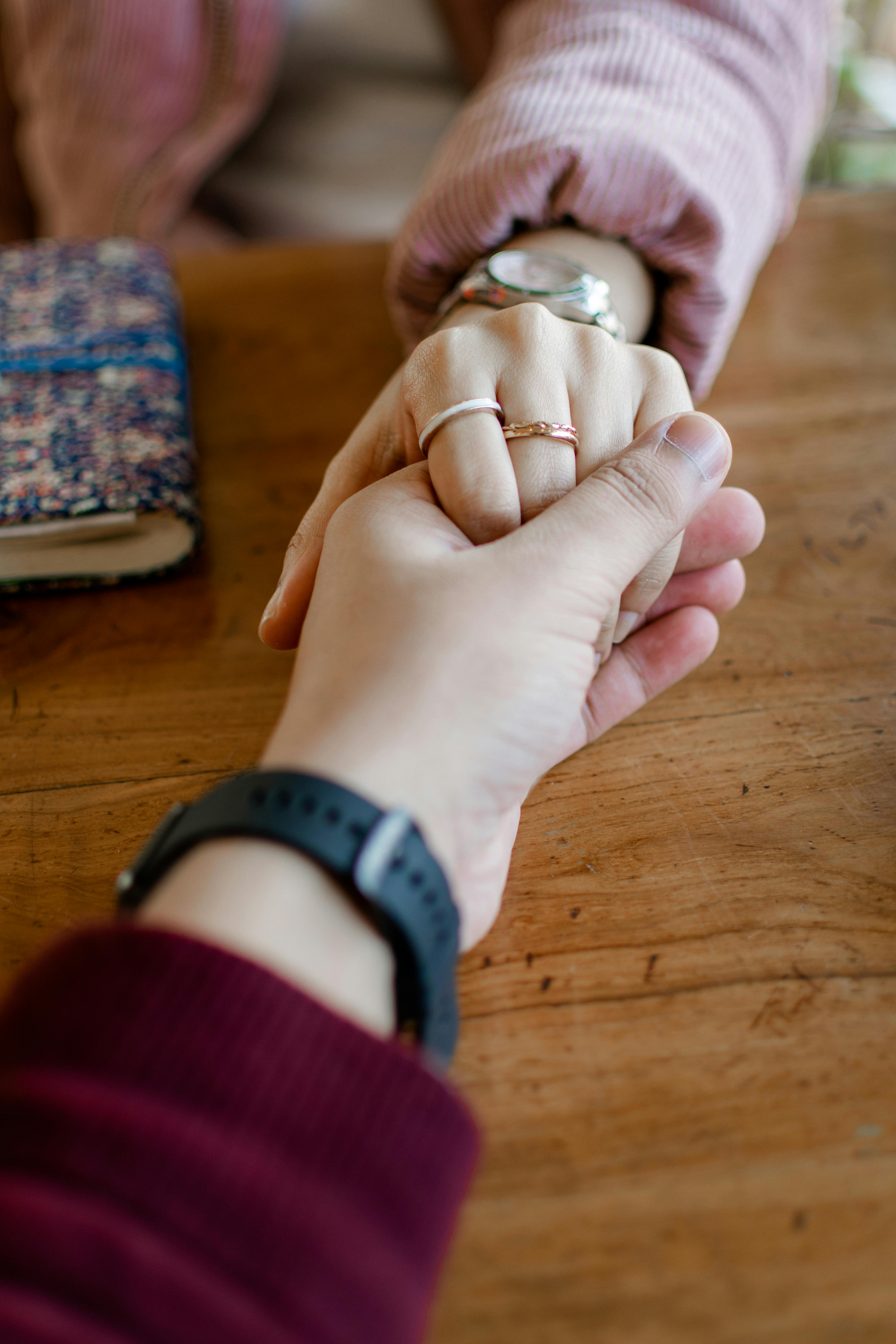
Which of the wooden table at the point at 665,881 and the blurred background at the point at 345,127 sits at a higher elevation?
the blurred background at the point at 345,127

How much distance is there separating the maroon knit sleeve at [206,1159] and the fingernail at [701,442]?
0.85ft

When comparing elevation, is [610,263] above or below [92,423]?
above

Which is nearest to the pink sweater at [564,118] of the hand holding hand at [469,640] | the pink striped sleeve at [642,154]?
the pink striped sleeve at [642,154]

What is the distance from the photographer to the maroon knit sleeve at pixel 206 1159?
18cm

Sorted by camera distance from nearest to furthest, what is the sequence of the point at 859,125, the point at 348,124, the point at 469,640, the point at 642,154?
the point at 469,640 < the point at 642,154 < the point at 348,124 < the point at 859,125

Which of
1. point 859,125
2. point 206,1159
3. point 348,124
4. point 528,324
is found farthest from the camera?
point 859,125

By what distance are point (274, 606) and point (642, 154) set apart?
371 mm

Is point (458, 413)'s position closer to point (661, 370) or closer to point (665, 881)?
point (661, 370)

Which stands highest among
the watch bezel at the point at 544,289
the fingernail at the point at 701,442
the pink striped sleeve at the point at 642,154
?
the pink striped sleeve at the point at 642,154

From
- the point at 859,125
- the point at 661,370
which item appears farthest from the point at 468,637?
the point at 859,125

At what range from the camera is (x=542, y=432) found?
15.1 inches

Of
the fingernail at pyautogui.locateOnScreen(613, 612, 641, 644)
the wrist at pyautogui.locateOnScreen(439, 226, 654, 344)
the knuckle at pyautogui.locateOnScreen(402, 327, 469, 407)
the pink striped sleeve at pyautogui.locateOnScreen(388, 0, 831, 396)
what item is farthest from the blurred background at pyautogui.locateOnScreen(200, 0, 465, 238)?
the fingernail at pyautogui.locateOnScreen(613, 612, 641, 644)

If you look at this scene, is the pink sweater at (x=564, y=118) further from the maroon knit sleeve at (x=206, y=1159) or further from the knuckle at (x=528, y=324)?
the maroon knit sleeve at (x=206, y=1159)

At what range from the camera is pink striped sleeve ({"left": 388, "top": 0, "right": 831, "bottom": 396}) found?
525 mm
